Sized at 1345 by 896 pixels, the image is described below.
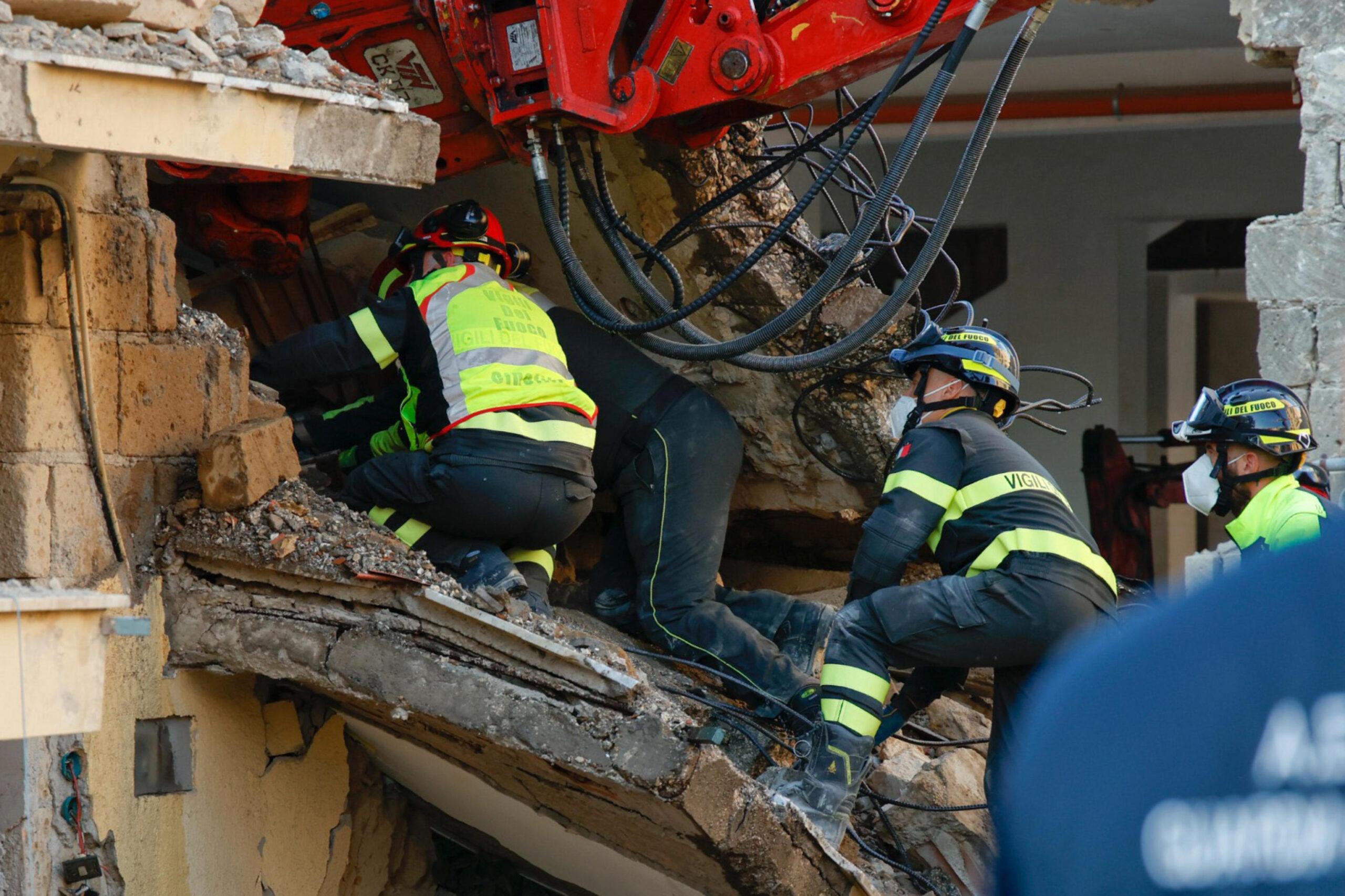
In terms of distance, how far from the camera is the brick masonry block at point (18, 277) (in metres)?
3.54

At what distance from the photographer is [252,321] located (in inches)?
236

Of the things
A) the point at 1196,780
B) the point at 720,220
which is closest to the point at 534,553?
the point at 720,220

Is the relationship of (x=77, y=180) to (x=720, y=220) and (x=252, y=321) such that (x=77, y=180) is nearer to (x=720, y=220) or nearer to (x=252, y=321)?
(x=252, y=321)

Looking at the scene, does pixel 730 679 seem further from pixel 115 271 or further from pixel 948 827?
pixel 115 271

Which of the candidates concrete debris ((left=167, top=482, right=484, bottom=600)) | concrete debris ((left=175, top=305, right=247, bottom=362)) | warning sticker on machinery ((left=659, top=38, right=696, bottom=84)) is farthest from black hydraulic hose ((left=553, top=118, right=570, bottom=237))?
concrete debris ((left=167, top=482, right=484, bottom=600))

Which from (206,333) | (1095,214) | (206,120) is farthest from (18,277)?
(1095,214)

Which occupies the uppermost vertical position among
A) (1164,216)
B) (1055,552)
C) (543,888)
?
(1164,216)

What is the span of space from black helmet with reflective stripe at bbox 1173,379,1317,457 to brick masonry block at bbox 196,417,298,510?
9.13 feet

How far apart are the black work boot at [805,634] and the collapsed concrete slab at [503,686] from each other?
1352mm

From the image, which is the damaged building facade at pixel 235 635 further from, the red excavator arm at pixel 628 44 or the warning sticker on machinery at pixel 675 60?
the warning sticker on machinery at pixel 675 60

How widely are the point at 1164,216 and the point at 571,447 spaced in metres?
7.21

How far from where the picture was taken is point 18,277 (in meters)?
3.56

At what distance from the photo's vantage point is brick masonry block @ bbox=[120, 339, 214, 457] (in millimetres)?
3895

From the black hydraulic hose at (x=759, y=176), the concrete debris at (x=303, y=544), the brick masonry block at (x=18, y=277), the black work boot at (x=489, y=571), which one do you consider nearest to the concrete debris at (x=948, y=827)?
the black work boot at (x=489, y=571)
